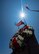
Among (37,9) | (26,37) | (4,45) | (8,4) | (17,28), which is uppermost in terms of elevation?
(8,4)

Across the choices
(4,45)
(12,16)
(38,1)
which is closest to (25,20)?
(12,16)

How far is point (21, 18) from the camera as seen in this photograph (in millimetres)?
2697

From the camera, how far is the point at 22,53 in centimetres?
229

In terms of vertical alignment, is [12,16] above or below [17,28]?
above

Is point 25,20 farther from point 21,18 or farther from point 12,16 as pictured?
point 12,16

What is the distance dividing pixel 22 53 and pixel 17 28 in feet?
1.83

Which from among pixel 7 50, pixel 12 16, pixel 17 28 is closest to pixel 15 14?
pixel 12 16

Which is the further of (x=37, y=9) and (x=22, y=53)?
(x=37, y=9)

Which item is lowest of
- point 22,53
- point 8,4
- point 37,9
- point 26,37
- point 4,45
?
point 22,53

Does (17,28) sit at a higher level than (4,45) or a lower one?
higher

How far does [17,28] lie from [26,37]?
483mm

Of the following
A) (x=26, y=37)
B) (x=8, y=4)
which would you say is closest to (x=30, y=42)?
(x=26, y=37)

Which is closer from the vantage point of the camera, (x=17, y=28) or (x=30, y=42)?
(x=30, y=42)

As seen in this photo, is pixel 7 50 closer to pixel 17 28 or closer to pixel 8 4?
pixel 17 28
